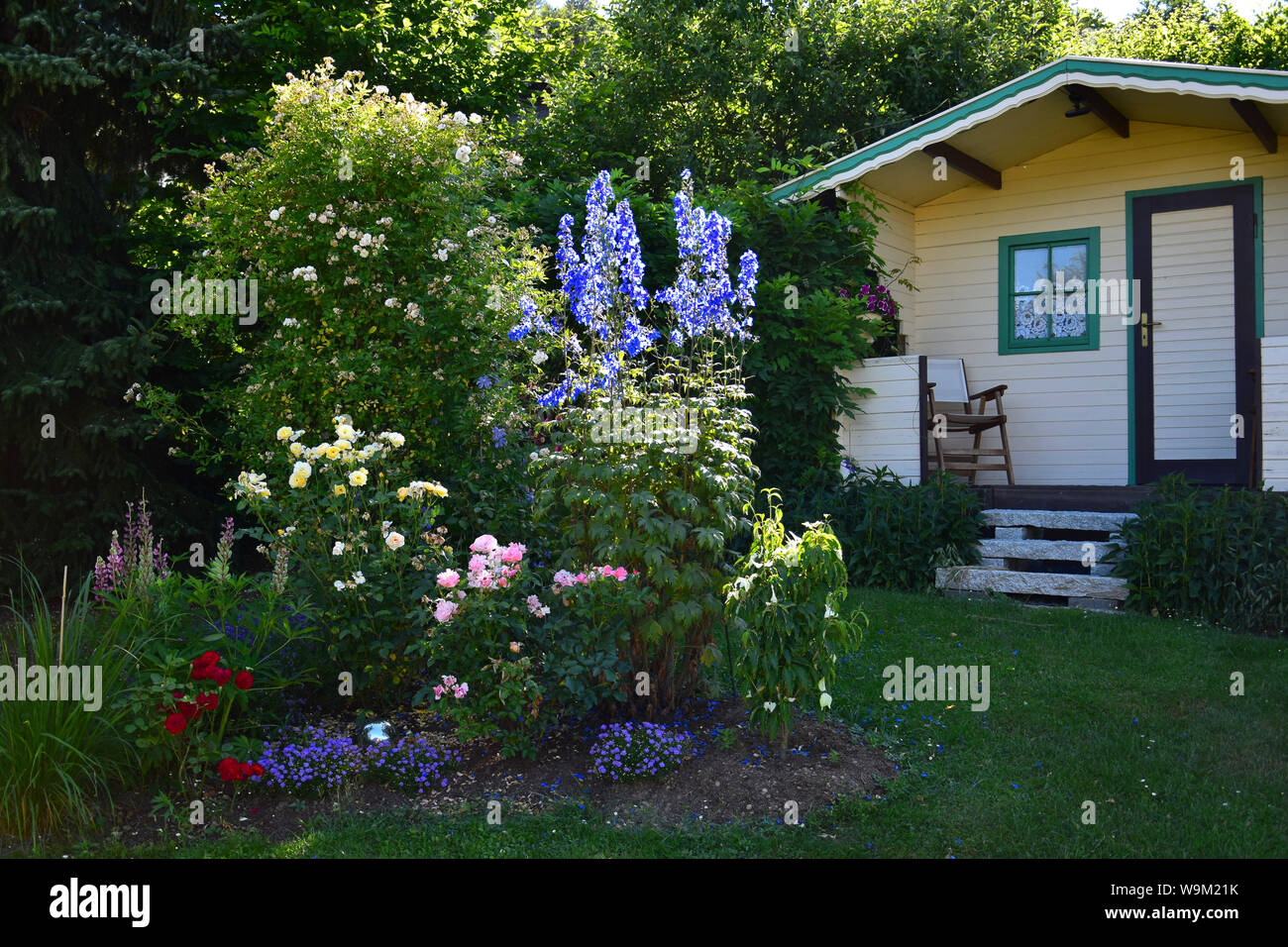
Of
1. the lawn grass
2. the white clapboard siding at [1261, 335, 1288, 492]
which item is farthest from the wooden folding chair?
the lawn grass

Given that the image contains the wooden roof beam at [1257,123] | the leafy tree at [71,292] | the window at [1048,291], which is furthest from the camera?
the window at [1048,291]

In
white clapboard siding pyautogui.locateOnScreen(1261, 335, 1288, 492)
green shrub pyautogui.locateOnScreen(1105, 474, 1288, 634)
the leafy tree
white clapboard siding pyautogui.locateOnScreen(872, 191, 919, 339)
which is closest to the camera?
green shrub pyautogui.locateOnScreen(1105, 474, 1288, 634)

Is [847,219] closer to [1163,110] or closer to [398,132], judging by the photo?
[1163,110]

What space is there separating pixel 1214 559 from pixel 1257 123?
3.74 metres

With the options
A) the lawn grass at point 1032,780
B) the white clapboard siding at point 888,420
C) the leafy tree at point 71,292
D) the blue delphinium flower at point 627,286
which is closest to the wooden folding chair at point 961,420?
the white clapboard siding at point 888,420

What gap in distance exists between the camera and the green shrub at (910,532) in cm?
734

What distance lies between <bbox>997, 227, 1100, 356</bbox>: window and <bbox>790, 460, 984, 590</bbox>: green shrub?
7.91 ft

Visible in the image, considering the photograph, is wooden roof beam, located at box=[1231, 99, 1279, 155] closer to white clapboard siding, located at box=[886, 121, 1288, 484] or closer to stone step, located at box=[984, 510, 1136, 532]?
white clapboard siding, located at box=[886, 121, 1288, 484]

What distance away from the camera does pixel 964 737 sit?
170 inches

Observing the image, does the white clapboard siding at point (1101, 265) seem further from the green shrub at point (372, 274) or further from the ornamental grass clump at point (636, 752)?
the ornamental grass clump at point (636, 752)

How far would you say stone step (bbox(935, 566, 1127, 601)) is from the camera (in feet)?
22.1

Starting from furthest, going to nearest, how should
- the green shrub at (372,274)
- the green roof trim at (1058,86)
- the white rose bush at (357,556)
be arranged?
the green roof trim at (1058,86) < the green shrub at (372,274) < the white rose bush at (357,556)

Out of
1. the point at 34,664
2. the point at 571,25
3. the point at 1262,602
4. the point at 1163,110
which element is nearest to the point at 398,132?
the point at 34,664

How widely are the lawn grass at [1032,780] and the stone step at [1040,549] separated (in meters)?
1.49
